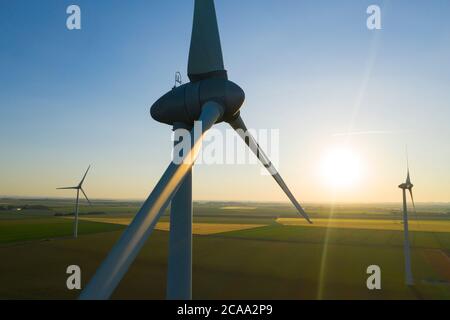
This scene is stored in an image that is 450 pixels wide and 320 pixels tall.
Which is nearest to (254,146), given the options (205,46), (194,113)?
(194,113)

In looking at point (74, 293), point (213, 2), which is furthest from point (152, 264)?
point (213, 2)

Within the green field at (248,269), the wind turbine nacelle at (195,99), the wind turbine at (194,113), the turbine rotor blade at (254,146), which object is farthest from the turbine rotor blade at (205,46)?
the green field at (248,269)

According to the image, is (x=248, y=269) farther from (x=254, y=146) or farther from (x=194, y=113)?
Answer: (x=194, y=113)

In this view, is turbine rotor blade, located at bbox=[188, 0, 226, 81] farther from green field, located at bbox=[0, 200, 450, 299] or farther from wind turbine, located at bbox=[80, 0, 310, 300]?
green field, located at bbox=[0, 200, 450, 299]

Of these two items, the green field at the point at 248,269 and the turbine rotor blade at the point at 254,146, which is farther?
the green field at the point at 248,269

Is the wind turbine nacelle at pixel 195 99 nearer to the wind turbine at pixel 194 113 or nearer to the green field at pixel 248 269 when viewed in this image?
the wind turbine at pixel 194 113
